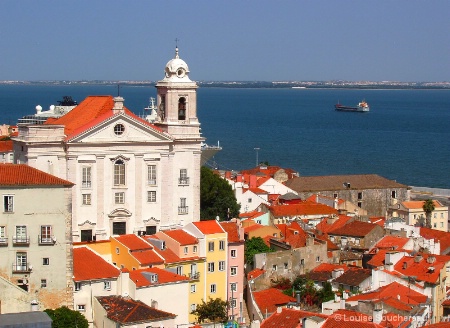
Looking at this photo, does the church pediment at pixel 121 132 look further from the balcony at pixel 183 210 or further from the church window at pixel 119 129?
the balcony at pixel 183 210

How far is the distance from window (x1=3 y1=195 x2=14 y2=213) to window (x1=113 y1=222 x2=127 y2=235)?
10080mm

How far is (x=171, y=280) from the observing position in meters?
33.3

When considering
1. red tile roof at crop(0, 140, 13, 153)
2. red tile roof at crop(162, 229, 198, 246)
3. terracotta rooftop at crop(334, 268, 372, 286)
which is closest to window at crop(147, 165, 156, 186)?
red tile roof at crop(162, 229, 198, 246)

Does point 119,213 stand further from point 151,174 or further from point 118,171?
point 151,174

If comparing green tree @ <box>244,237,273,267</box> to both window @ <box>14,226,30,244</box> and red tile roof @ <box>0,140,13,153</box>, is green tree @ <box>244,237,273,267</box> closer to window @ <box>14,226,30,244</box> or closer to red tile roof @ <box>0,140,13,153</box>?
window @ <box>14,226,30,244</box>

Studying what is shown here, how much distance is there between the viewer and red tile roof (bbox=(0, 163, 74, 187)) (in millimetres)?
30594

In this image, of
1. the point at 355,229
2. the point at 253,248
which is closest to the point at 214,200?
the point at 355,229

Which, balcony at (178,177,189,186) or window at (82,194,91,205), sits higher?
balcony at (178,177,189,186)

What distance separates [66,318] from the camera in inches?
1172

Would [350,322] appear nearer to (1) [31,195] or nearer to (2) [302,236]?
(1) [31,195]

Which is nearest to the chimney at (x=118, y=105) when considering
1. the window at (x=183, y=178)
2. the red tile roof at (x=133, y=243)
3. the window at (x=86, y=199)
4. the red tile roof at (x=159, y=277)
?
the window at (x=86, y=199)

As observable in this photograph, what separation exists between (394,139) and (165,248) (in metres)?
110

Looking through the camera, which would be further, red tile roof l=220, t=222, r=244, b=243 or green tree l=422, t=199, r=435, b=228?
green tree l=422, t=199, r=435, b=228

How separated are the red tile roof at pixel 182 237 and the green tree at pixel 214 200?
9.67 metres
